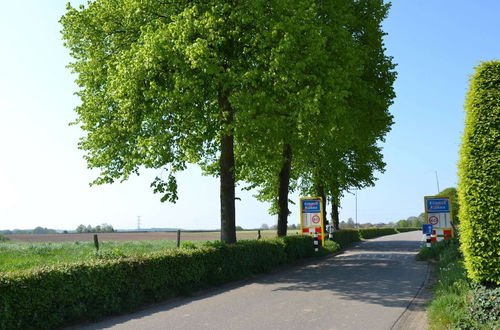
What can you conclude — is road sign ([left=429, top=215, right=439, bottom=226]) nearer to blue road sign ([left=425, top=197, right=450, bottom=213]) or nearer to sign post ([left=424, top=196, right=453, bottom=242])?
sign post ([left=424, top=196, right=453, bottom=242])

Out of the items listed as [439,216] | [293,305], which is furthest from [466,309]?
[439,216]

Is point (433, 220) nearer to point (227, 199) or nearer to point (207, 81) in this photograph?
point (227, 199)

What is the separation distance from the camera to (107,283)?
34.7ft

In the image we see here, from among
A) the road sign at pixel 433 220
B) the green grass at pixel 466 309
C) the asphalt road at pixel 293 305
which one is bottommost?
the asphalt road at pixel 293 305

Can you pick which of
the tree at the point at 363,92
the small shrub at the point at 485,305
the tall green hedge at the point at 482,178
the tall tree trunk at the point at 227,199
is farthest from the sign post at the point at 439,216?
the small shrub at the point at 485,305

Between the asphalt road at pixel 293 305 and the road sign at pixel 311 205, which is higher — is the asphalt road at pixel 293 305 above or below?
below

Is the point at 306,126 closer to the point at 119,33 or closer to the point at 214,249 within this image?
the point at 214,249

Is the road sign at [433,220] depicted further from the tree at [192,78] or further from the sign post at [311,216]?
the tree at [192,78]

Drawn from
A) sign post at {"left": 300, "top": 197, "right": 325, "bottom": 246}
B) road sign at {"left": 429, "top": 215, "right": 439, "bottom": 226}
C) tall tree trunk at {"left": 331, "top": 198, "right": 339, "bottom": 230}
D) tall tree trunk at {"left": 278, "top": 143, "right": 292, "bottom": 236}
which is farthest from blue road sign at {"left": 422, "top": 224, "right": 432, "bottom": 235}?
tall tree trunk at {"left": 331, "top": 198, "right": 339, "bottom": 230}

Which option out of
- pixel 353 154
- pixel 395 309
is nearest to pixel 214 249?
pixel 395 309

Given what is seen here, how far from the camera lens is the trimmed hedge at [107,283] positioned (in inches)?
341

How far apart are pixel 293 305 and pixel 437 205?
1773cm

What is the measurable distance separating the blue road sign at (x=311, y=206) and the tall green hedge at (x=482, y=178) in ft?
55.1

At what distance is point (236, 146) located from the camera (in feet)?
73.4
